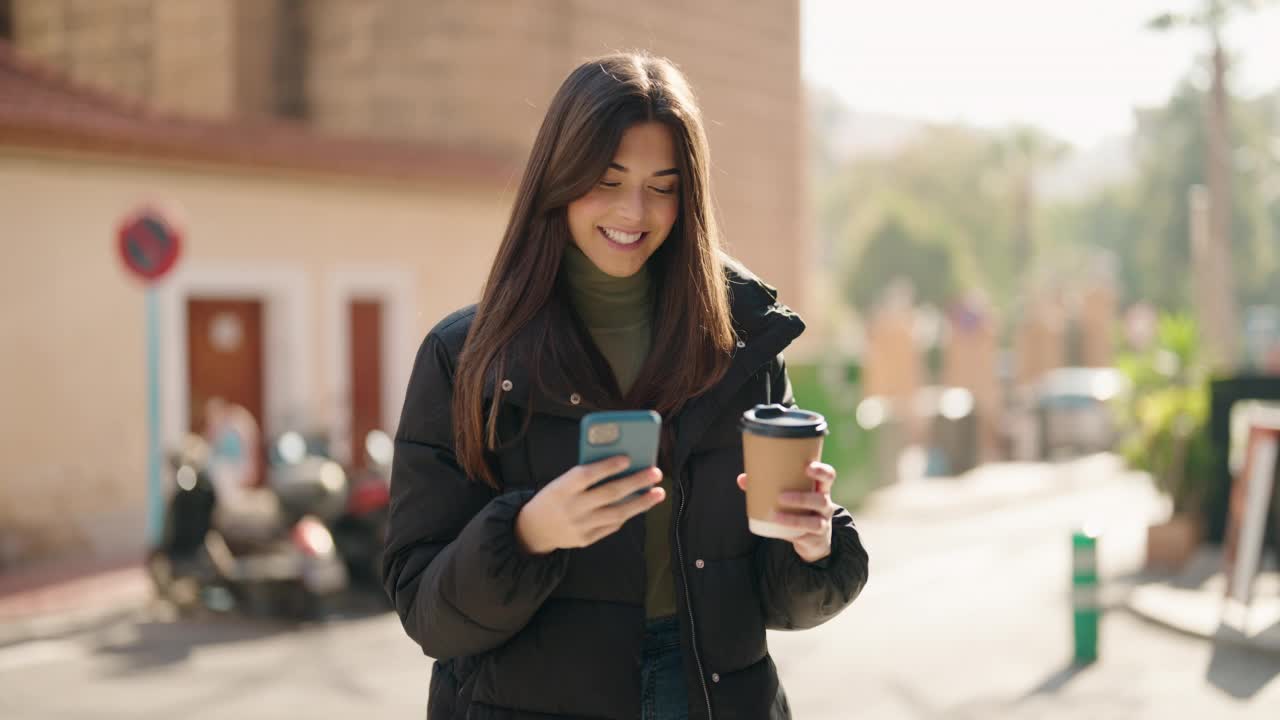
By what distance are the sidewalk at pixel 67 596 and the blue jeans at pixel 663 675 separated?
8.24 metres

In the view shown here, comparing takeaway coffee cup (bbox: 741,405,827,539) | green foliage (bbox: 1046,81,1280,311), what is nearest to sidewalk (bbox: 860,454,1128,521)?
takeaway coffee cup (bbox: 741,405,827,539)

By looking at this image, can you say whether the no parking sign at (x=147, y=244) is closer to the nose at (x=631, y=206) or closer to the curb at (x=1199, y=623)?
the curb at (x=1199, y=623)

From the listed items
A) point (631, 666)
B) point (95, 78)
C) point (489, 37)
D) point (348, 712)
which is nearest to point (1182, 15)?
point (489, 37)

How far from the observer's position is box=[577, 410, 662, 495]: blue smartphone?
6.43 feet

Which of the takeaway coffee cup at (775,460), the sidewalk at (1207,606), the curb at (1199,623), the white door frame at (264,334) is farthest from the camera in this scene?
the white door frame at (264,334)

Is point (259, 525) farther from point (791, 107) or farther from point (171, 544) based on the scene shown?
point (791, 107)

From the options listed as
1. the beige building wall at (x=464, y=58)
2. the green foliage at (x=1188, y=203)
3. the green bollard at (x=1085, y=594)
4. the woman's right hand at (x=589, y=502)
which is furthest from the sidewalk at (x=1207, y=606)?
the green foliage at (x=1188, y=203)

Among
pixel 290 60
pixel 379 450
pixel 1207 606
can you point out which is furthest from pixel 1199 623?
pixel 290 60

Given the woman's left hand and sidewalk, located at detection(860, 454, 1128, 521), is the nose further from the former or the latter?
sidewalk, located at detection(860, 454, 1128, 521)

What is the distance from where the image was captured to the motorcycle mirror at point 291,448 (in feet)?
34.3

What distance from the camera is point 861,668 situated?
8297mm

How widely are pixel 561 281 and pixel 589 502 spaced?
0.53 meters

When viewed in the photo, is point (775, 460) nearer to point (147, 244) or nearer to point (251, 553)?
point (251, 553)

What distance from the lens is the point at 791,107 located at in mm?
24156
